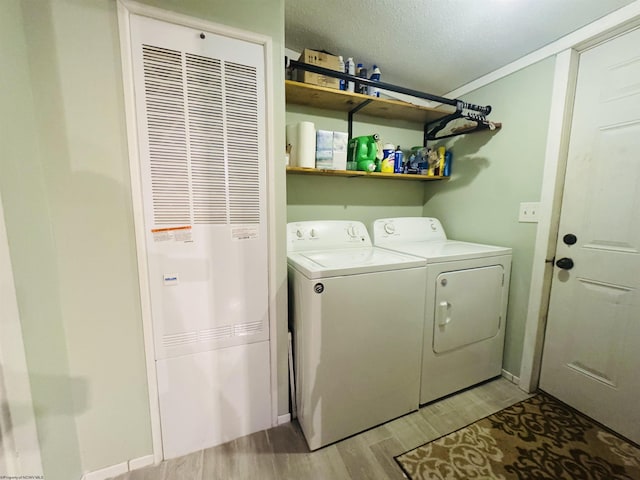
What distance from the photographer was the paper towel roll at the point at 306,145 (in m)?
1.59

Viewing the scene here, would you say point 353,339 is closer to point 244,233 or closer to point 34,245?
point 244,233

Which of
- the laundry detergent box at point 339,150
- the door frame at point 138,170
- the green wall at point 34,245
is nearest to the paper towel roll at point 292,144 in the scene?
the laundry detergent box at point 339,150

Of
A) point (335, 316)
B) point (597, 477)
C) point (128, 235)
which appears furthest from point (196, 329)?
point (597, 477)

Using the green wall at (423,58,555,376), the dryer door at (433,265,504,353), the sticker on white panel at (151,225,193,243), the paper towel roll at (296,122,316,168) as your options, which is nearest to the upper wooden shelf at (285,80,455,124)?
the paper towel roll at (296,122,316,168)

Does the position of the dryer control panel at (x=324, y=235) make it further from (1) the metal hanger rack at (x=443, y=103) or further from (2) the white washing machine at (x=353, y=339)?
(1) the metal hanger rack at (x=443, y=103)

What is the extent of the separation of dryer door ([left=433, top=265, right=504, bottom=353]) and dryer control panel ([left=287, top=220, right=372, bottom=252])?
0.62 meters

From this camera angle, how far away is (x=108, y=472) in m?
1.15

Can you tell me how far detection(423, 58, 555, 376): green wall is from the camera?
162 cm

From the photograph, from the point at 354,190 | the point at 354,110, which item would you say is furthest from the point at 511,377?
the point at 354,110

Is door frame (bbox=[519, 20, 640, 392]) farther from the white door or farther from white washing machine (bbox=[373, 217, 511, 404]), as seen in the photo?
white washing machine (bbox=[373, 217, 511, 404])

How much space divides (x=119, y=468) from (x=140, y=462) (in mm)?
83

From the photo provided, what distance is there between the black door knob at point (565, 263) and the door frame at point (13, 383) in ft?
8.50

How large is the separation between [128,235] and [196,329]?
0.52 m

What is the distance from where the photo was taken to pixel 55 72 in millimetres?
918
